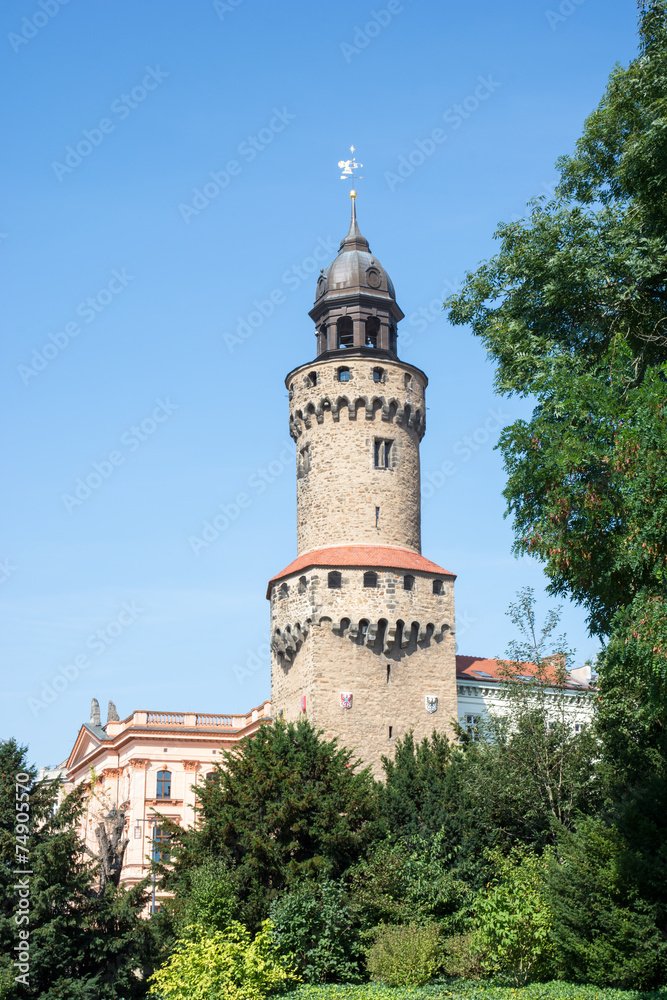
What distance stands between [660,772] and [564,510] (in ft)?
37.7

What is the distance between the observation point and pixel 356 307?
49000 millimetres

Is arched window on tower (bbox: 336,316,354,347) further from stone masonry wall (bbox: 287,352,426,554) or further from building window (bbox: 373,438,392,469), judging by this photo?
building window (bbox: 373,438,392,469)

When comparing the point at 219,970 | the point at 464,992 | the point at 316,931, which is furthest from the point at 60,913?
the point at 464,992

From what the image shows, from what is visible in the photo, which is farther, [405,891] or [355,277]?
[355,277]

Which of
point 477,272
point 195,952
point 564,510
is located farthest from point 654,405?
point 195,952

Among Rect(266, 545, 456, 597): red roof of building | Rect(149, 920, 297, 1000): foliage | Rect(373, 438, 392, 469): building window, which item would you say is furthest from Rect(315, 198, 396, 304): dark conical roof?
Rect(149, 920, 297, 1000): foliage

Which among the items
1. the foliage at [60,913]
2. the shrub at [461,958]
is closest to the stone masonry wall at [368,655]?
the shrub at [461,958]

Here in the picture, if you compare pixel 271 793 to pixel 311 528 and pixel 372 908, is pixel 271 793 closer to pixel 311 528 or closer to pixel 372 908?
pixel 372 908

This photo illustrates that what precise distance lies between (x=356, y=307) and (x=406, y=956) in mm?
29447

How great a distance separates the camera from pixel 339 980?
2866 centimetres

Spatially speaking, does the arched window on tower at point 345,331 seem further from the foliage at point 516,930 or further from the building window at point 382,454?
the foliage at point 516,930

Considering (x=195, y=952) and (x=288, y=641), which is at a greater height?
(x=288, y=641)

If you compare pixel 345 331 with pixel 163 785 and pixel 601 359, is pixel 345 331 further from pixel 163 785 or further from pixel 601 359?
pixel 601 359

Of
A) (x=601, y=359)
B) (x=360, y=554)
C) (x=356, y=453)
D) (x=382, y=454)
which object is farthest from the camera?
(x=382, y=454)
